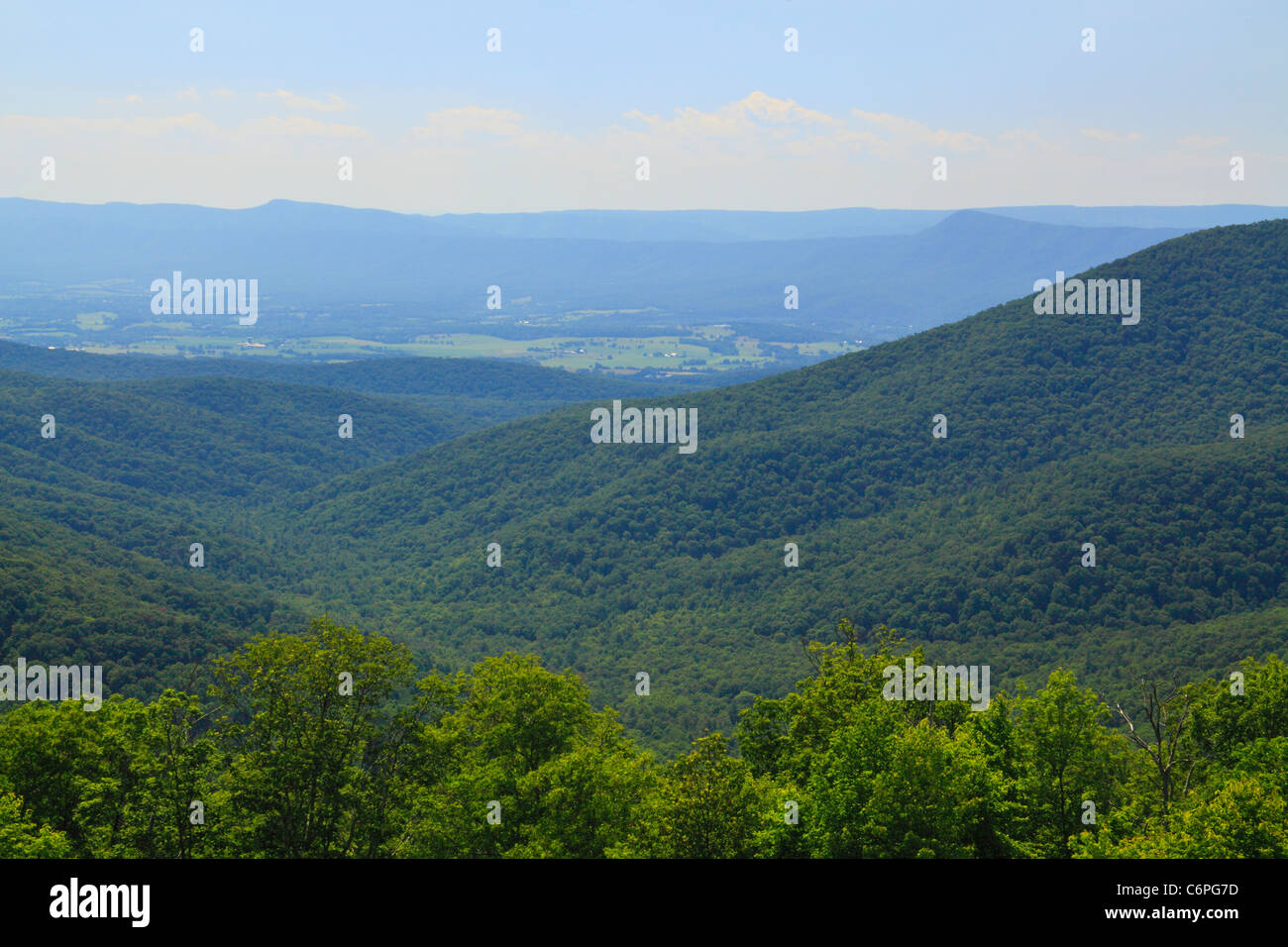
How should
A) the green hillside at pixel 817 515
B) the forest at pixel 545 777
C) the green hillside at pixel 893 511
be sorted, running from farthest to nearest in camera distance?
1. the green hillside at pixel 893 511
2. the green hillside at pixel 817 515
3. the forest at pixel 545 777

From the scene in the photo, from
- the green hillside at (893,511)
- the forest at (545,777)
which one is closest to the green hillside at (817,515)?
the green hillside at (893,511)

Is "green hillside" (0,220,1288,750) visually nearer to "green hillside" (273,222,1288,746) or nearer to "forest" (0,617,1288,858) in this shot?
"green hillside" (273,222,1288,746)

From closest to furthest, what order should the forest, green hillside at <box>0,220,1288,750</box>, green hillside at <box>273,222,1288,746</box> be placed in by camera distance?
1. the forest
2. green hillside at <box>0,220,1288,750</box>
3. green hillside at <box>273,222,1288,746</box>

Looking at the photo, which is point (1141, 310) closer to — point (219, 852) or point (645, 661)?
point (645, 661)

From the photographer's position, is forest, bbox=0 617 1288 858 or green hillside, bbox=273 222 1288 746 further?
green hillside, bbox=273 222 1288 746

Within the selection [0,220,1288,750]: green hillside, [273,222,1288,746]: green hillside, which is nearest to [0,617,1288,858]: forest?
[0,220,1288,750]: green hillside

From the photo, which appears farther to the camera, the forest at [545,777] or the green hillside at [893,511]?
the green hillside at [893,511]

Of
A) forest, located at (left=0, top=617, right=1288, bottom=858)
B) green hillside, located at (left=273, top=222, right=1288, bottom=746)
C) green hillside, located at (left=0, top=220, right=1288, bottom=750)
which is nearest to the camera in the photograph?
forest, located at (left=0, top=617, right=1288, bottom=858)

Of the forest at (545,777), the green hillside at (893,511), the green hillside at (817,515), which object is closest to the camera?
the forest at (545,777)

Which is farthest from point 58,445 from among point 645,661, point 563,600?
point 645,661

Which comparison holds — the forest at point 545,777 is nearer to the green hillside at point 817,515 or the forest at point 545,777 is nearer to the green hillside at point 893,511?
the green hillside at point 817,515

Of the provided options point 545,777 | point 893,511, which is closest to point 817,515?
point 893,511
